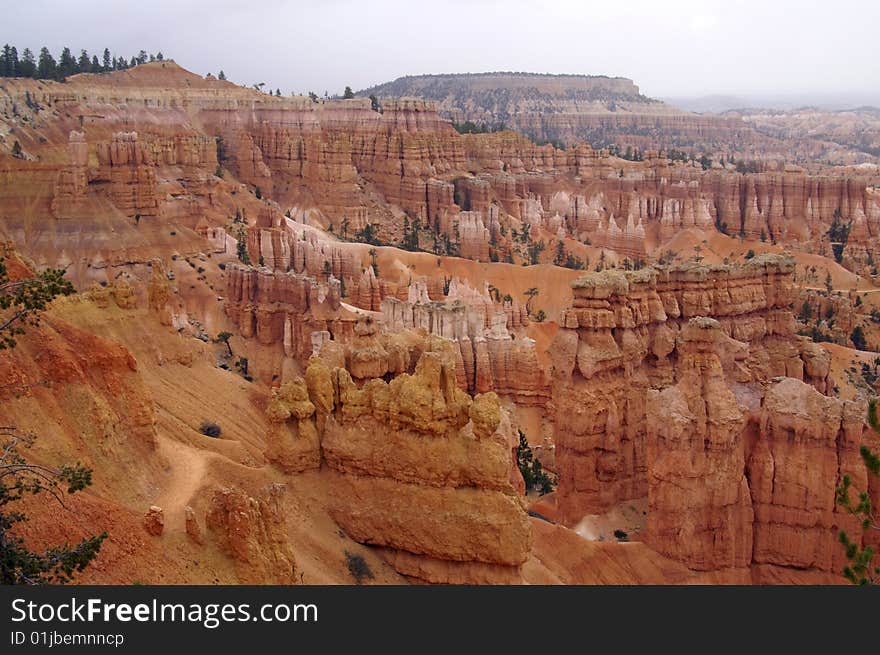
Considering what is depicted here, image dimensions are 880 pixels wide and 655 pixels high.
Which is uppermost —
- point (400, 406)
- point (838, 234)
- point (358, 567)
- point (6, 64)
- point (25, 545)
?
point (6, 64)

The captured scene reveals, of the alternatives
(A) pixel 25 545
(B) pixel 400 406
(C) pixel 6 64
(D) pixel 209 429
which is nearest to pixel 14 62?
(C) pixel 6 64

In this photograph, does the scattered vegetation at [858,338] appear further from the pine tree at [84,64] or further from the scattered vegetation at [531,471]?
the pine tree at [84,64]

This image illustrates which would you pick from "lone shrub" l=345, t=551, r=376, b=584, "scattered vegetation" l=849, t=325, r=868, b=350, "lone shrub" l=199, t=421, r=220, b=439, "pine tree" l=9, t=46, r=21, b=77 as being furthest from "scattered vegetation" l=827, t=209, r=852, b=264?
"pine tree" l=9, t=46, r=21, b=77

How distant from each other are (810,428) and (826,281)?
55923mm

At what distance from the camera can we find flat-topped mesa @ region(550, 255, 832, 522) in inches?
1298

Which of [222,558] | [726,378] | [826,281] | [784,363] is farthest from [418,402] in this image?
[826,281]

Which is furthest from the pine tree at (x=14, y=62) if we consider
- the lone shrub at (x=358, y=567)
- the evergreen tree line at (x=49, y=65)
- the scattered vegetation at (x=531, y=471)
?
the lone shrub at (x=358, y=567)

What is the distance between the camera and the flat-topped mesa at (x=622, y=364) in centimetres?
3297

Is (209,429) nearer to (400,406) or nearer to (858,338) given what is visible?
(400,406)

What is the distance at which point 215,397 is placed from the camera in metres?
33.8

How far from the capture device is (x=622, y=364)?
111ft

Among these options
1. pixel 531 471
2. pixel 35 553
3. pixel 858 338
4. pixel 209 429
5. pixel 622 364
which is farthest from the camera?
pixel 858 338

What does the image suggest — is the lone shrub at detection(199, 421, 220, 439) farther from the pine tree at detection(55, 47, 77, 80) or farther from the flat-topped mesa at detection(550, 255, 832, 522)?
the pine tree at detection(55, 47, 77, 80)
